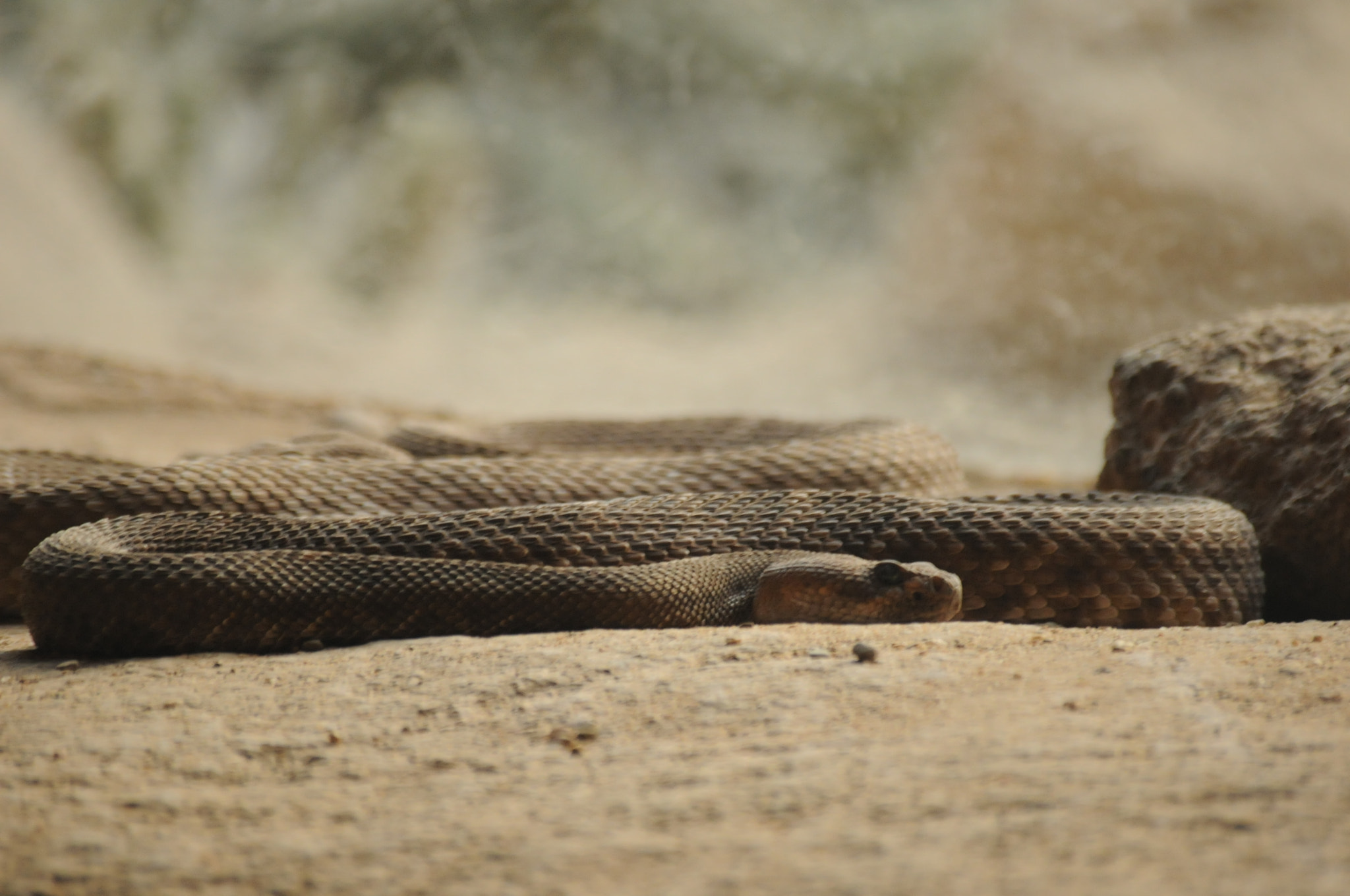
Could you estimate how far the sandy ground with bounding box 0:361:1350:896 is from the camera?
1677mm

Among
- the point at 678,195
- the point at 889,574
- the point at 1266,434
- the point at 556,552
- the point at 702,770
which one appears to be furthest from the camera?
the point at 678,195

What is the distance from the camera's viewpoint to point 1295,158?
36.2 feet

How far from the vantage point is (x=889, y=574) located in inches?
141

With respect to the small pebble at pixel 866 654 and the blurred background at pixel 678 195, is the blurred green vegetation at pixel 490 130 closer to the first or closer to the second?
the blurred background at pixel 678 195

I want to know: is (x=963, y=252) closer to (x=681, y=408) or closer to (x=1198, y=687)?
(x=681, y=408)

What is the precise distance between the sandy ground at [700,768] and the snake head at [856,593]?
0.49 m

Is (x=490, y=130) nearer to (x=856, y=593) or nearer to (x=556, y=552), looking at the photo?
(x=556, y=552)

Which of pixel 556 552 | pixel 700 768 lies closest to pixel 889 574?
pixel 556 552

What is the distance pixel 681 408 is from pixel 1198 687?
10.0 metres

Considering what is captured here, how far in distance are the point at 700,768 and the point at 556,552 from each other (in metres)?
1.85

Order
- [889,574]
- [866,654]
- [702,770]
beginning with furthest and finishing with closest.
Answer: [889,574] < [866,654] < [702,770]

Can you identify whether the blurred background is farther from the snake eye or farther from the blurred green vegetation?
the snake eye

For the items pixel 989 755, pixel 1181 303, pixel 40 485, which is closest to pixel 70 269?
pixel 40 485

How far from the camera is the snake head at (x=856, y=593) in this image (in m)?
3.56
